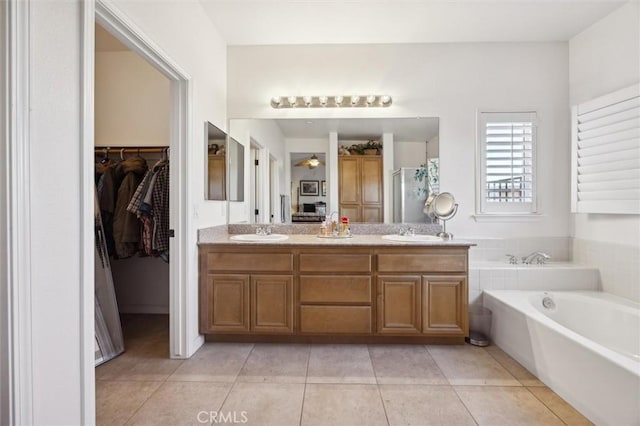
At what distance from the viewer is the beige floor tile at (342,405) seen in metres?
1.65

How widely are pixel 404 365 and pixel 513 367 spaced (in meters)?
0.73

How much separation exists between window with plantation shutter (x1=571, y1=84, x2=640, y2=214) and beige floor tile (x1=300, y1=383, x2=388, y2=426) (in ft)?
7.40

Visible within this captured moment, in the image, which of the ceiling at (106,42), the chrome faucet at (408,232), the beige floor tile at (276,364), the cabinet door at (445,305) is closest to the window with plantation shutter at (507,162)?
the chrome faucet at (408,232)

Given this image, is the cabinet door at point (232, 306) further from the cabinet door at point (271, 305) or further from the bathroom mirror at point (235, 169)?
the bathroom mirror at point (235, 169)

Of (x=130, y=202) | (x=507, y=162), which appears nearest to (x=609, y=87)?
(x=507, y=162)

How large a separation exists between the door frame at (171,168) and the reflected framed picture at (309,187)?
1.10 m

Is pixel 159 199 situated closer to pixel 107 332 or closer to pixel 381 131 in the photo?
pixel 107 332

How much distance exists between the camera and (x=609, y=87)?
2.55 metres

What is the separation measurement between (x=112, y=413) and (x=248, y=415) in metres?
0.73

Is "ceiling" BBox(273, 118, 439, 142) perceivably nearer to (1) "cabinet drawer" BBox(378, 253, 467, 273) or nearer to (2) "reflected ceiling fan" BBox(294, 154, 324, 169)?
(2) "reflected ceiling fan" BBox(294, 154, 324, 169)

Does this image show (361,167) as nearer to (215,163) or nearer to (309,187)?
(309,187)

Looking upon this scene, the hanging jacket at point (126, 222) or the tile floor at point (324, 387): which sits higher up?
the hanging jacket at point (126, 222)

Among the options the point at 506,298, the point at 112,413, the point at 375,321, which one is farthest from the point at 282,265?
the point at 506,298

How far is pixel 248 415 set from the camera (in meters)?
1.69
